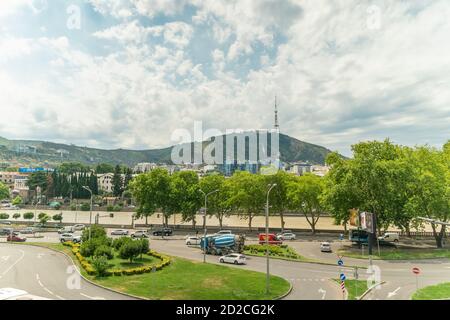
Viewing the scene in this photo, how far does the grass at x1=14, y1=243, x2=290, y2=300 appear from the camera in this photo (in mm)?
26078

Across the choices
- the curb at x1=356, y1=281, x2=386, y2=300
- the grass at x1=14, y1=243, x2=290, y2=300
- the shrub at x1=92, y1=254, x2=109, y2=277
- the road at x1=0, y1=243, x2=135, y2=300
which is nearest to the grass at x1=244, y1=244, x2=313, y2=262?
the grass at x1=14, y1=243, x2=290, y2=300

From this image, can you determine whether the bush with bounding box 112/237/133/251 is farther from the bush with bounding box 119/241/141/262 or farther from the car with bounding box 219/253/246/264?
the car with bounding box 219/253/246/264

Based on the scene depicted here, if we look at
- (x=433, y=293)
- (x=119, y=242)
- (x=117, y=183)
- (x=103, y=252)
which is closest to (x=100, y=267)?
(x=103, y=252)

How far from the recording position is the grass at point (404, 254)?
44656 millimetres

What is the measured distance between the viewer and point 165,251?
47969 mm

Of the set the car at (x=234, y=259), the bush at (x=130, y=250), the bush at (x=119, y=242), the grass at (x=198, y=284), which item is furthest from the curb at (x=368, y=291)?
the bush at (x=119, y=242)

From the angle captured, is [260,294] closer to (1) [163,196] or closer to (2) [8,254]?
(2) [8,254]

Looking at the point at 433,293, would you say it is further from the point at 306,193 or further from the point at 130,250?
the point at 306,193

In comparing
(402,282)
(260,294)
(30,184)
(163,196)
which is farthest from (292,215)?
(30,184)

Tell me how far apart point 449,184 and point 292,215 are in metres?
68.3


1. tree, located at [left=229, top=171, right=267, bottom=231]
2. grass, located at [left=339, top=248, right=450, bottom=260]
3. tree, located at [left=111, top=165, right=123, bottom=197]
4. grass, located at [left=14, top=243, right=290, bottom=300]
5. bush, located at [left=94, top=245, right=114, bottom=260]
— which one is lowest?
grass, located at [left=14, top=243, right=290, bottom=300]

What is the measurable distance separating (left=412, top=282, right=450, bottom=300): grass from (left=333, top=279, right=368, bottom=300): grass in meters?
4.21

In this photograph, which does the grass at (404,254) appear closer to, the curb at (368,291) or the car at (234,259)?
the curb at (368,291)
